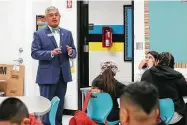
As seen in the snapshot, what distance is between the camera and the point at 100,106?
3732 millimetres

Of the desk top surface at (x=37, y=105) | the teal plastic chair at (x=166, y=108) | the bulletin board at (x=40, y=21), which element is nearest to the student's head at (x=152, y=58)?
the teal plastic chair at (x=166, y=108)

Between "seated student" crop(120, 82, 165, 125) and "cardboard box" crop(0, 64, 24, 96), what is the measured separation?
5.16 m

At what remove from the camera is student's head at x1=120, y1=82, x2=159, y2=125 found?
4.99 feet

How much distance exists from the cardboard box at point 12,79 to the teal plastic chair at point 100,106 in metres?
3.06

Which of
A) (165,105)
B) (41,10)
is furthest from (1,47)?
(165,105)

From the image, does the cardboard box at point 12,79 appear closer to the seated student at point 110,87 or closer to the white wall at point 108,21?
the white wall at point 108,21

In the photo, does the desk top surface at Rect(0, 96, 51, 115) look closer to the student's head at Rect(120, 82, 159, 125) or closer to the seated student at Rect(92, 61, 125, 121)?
the seated student at Rect(92, 61, 125, 121)

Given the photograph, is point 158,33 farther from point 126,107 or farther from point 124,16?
point 126,107

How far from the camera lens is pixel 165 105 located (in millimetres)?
3518

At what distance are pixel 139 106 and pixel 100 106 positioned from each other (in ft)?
7.27

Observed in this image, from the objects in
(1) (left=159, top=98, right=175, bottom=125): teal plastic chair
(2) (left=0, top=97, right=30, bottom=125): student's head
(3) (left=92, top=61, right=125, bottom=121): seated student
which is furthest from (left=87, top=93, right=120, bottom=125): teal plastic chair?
(2) (left=0, top=97, right=30, bottom=125): student's head

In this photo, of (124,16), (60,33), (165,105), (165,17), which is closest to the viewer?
(165,105)

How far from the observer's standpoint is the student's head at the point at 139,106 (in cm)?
152

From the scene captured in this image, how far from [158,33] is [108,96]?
238cm
